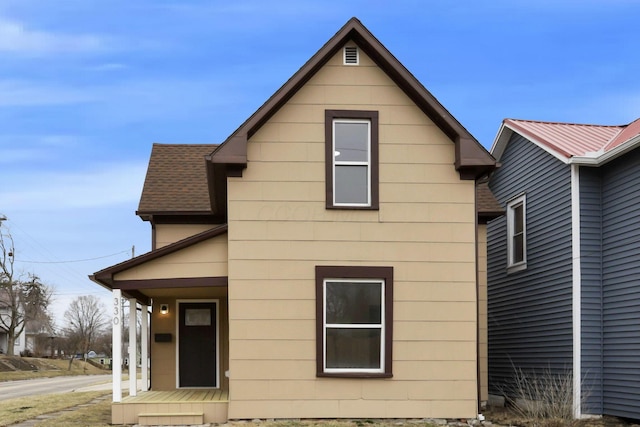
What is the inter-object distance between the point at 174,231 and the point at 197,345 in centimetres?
263

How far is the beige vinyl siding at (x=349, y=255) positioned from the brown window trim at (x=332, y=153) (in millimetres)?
97

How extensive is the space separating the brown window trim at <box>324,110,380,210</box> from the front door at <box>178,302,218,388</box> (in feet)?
17.5

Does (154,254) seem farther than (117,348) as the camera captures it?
No

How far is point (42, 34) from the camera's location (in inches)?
781

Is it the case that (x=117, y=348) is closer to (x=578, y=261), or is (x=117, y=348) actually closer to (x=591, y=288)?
(x=578, y=261)

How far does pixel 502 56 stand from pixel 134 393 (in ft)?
50.8

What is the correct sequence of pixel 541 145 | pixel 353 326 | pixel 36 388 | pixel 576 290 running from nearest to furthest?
pixel 353 326 → pixel 576 290 → pixel 541 145 → pixel 36 388

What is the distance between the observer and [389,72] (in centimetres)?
1274

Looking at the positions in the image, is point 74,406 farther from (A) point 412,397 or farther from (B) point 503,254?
(B) point 503,254

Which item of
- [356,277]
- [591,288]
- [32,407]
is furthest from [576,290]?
[32,407]

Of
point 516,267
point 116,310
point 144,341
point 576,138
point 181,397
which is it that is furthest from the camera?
point 516,267

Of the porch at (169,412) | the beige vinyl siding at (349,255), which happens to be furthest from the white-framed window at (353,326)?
the porch at (169,412)

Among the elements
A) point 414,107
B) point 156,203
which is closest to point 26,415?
point 156,203

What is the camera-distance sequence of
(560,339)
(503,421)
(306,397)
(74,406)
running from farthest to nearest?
(74,406) → (560,339) → (503,421) → (306,397)
